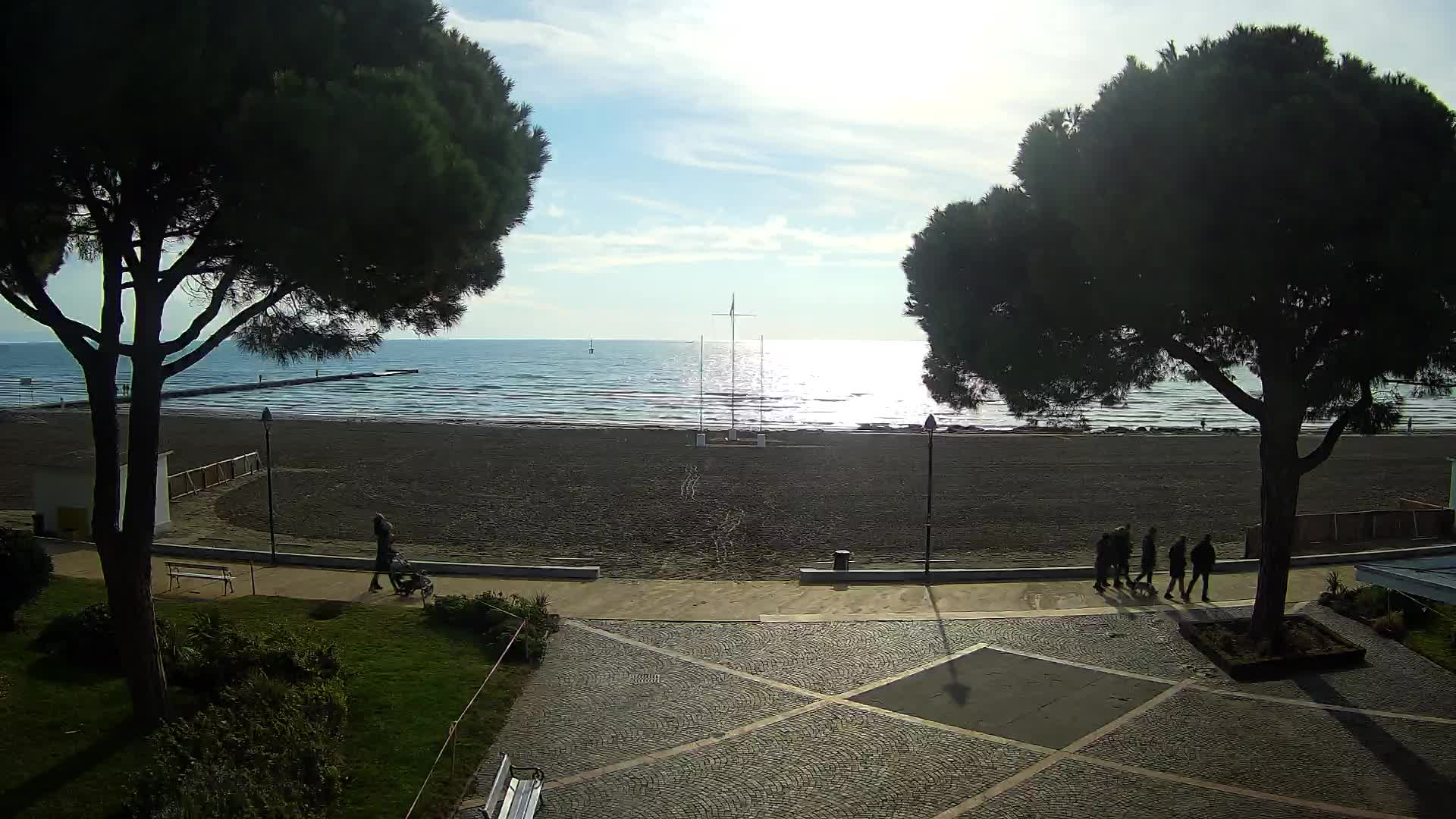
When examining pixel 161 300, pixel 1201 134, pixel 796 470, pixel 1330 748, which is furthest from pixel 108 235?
pixel 796 470

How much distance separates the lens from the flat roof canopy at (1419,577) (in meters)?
10.2

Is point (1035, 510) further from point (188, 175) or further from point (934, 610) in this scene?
point (188, 175)

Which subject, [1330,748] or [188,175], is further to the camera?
[1330,748]

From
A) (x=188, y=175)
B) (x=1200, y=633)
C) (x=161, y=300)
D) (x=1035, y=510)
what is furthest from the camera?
(x=1035, y=510)

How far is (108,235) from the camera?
7891mm

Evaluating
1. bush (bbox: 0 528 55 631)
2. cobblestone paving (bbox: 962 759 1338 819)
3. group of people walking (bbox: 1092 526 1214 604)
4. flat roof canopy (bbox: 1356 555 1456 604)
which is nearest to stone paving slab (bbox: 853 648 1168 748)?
cobblestone paving (bbox: 962 759 1338 819)

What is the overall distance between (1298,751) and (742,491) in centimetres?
2031

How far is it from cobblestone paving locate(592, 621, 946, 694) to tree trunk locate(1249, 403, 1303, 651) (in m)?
4.30

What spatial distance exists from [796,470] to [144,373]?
26932 millimetres

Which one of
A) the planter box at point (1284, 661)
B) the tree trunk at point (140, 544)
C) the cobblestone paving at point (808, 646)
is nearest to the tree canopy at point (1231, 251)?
the planter box at point (1284, 661)

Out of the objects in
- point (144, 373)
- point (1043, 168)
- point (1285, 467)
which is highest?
point (1043, 168)

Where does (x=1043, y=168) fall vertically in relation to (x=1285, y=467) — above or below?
above

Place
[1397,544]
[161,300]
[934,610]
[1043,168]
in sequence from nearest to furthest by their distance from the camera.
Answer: [161,300] < [1043,168] < [934,610] < [1397,544]

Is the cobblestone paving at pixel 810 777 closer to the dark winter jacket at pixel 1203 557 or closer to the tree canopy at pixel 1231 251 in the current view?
the tree canopy at pixel 1231 251
